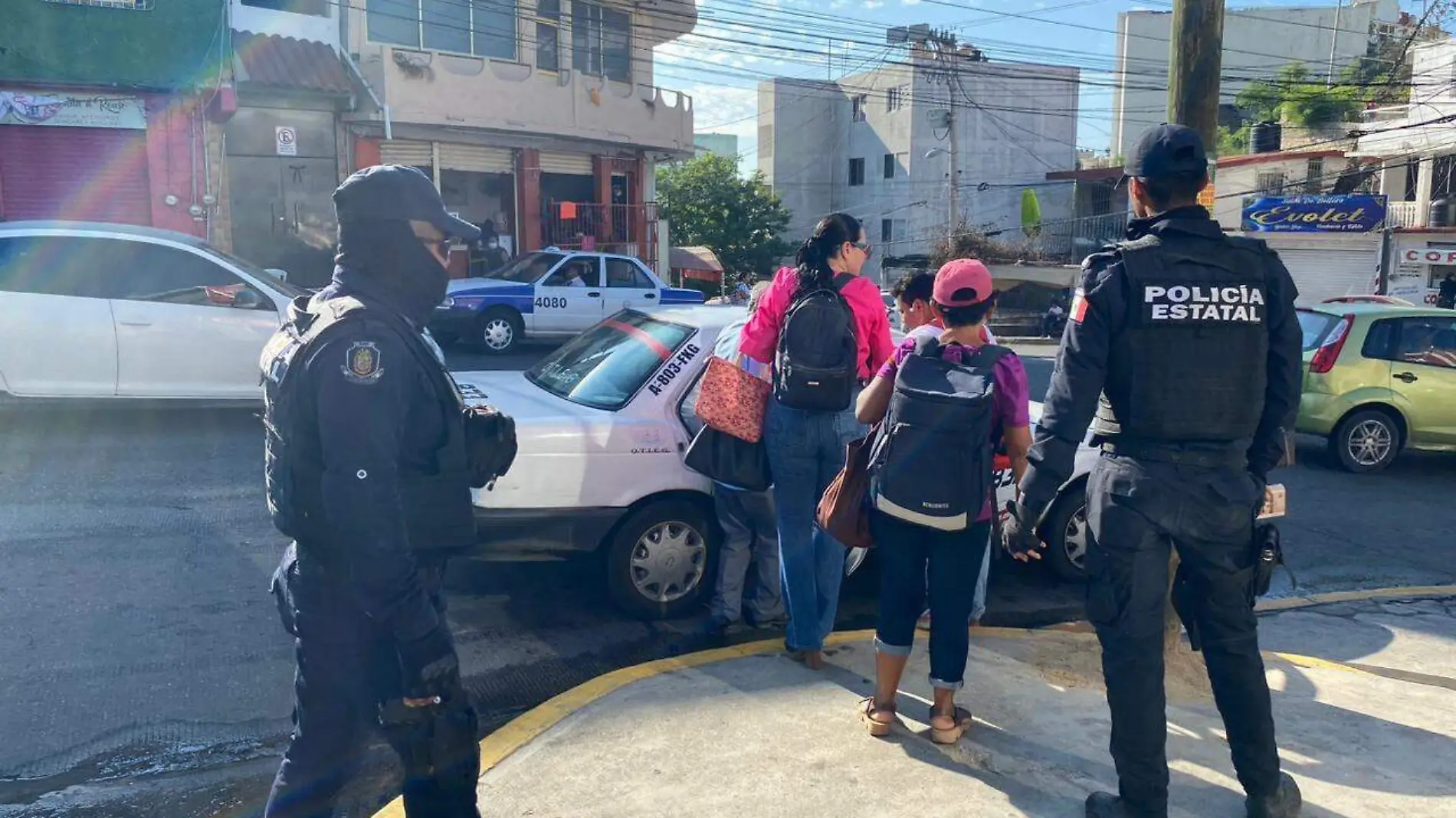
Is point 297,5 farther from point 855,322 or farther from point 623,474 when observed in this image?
point 855,322

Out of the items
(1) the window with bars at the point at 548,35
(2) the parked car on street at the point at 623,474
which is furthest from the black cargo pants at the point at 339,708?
(1) the window with bars at the point at 548,35

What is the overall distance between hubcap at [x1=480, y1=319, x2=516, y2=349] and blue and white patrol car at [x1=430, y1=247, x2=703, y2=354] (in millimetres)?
11

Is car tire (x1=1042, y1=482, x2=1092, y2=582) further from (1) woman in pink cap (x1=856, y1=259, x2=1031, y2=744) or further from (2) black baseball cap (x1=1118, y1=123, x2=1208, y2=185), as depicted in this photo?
(2) black baseball cap (x1=1118, y1=123, x2=1208, y2=185)

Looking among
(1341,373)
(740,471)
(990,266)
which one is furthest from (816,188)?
(740,471)

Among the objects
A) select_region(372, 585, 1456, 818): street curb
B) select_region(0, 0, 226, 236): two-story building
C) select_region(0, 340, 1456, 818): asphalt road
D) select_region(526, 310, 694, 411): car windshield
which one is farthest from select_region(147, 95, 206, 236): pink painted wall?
select_region(372, 585, 1456, 818): street curb

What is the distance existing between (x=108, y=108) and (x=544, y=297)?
22.0 feet

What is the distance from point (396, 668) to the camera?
2.73 m

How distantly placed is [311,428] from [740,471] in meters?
2.22

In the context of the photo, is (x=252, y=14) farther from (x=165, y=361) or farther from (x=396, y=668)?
(x=396, y=668)

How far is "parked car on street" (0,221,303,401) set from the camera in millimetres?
8320

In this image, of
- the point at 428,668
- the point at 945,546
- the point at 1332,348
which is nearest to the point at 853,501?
the point at 945,546

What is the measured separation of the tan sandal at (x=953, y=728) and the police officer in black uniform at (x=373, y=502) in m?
1.70

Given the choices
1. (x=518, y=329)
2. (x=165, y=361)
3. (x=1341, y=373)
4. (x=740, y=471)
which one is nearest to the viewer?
(x=740, y=471)

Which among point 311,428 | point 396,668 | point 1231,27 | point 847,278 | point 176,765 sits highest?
point 1231,27
